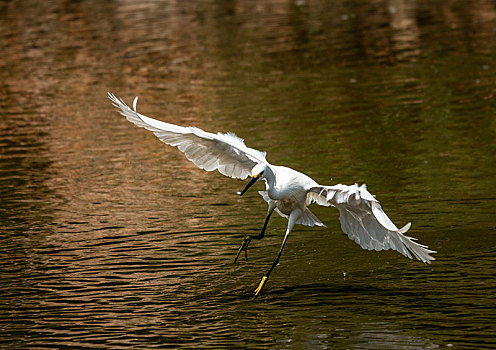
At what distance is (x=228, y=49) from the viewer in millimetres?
23828

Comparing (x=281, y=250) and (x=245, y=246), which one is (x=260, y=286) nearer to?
(x=281, y=250)

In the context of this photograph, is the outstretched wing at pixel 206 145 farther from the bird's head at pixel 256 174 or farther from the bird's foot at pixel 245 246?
the bird's foot at pixel 245 246

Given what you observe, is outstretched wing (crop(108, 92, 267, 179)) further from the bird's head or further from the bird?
the bird's head

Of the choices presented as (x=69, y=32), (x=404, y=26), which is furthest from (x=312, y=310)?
(x=69, y=32)

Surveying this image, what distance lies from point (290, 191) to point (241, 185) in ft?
13.3

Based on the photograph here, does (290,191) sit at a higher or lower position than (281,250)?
higher

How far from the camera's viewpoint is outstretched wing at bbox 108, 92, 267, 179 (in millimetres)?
8852

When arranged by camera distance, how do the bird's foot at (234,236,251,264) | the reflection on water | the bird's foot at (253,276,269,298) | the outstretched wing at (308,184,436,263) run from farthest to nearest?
1. the bird's foot at (234,236,251,264)
2. the bird's foot at (253,276,269,298)
3. the reflection on water
4. the outstretched wing at (308,184,436,263)

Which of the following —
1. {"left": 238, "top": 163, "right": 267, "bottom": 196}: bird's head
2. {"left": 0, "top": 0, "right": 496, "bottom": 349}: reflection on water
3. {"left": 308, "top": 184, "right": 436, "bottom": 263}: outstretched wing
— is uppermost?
{"left": 238, "top": 163, "right": 267, "bottom": 196}: bird's head

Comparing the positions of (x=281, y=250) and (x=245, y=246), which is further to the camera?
(x=245, y=246)

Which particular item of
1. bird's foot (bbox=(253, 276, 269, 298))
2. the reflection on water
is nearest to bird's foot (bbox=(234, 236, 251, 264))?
the reflection on water

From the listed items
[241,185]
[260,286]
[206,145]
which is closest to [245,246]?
[260,286]

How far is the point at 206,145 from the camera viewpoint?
30.0 ft

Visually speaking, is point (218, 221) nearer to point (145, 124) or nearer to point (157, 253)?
point (157, 253)
